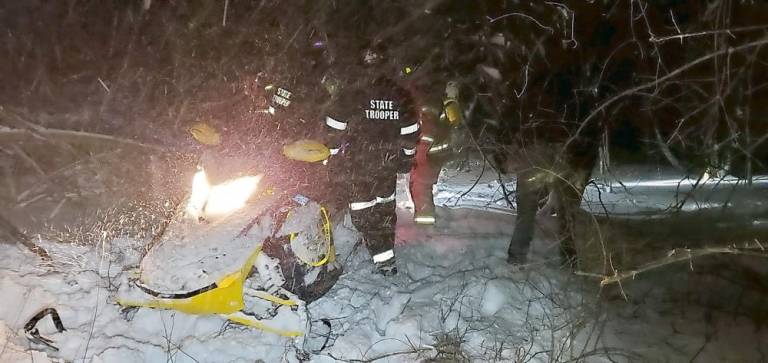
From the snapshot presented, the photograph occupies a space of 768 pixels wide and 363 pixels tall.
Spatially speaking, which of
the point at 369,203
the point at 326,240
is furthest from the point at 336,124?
the point at 326,240

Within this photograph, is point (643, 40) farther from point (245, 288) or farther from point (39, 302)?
point (39, 302)

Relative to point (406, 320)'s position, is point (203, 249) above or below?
above

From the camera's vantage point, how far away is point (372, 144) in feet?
15.1

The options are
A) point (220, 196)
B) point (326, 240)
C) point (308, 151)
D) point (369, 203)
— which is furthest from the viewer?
point (369, 203)

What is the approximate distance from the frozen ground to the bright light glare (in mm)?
681

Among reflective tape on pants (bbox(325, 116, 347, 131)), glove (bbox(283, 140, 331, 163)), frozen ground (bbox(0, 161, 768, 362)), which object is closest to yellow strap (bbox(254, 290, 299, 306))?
frozen ground (bbox(0, 161, 768, 362))

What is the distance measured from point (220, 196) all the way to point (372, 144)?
1205 millimetres

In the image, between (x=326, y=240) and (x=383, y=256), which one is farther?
(x=383, y=256)

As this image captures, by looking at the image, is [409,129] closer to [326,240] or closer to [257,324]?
[326,240]

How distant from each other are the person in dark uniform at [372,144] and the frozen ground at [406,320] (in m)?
0.45

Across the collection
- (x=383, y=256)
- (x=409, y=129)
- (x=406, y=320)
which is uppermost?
(x=409, y=129)

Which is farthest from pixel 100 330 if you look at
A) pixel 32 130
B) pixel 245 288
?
pixel 32 130

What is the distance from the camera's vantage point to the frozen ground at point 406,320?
411cm

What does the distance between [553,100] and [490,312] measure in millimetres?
2345
